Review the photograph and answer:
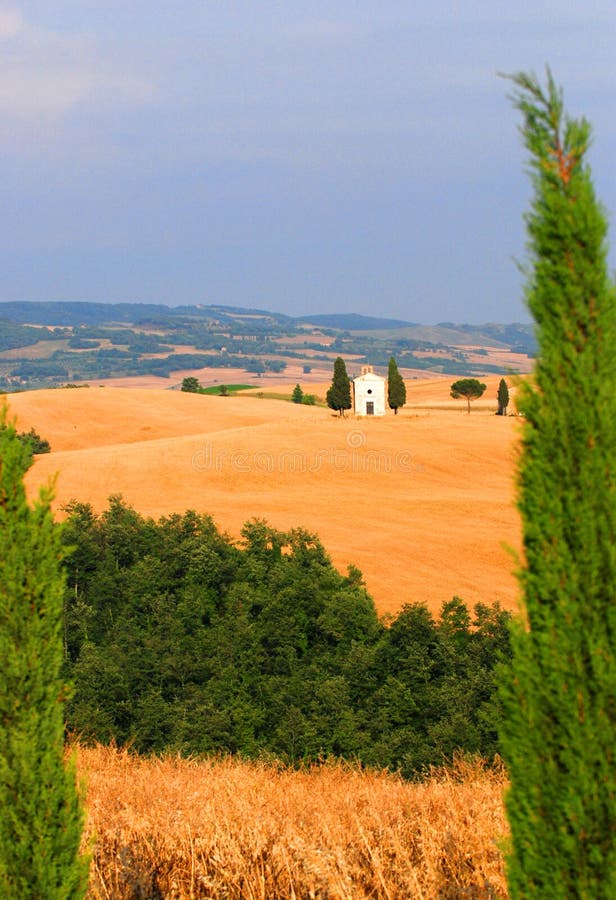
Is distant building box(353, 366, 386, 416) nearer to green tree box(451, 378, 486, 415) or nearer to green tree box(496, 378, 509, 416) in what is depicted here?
green tree box(496, 378, 509, 416)

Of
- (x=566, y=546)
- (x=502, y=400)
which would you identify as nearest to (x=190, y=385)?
(x=502, y=400)

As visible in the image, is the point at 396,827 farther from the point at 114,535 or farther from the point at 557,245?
the point at 114,535

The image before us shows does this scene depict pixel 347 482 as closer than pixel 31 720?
No

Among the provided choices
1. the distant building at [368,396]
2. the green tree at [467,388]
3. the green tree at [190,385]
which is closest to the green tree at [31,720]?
the distant building at [368,396]

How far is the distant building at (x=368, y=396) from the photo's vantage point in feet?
266

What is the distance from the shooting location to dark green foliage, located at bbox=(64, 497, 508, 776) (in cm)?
2123

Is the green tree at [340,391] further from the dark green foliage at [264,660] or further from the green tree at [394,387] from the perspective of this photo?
the dark green foliage at [264,660]

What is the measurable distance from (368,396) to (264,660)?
5764cm

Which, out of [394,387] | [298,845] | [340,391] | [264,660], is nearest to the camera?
[298,845]

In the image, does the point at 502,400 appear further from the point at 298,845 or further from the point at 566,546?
the point at 566,546

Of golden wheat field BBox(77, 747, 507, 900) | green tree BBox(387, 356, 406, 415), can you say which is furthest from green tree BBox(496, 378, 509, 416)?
golden wheat field BBox(77, 747, 507, 900)

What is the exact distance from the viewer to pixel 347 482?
181 feet

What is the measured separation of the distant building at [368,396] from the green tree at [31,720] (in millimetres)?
74337

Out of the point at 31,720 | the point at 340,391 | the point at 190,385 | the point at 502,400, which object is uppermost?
the point at 31,720
